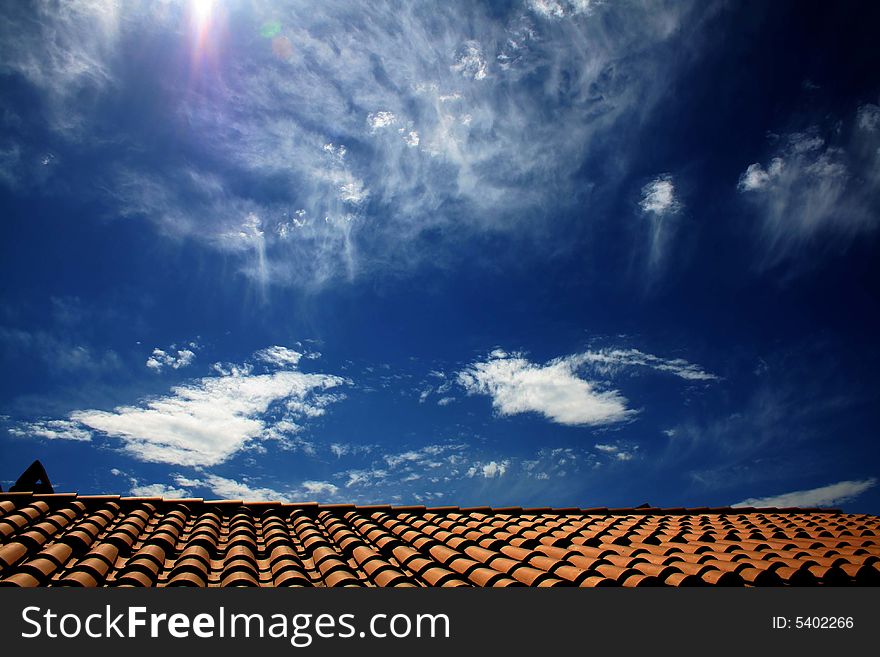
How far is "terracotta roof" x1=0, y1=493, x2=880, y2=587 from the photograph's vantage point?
5.05 m

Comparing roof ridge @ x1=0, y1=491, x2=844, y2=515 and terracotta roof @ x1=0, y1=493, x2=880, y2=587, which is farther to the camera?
roof ridge @ x1=0, y1=491, x2=844, y2=515

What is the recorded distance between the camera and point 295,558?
5941 millimetres

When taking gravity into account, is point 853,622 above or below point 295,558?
below

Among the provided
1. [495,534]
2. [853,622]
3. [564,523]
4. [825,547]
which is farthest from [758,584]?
[564,523]

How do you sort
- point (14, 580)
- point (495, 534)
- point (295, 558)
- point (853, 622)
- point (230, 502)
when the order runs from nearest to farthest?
1. point (853, 622)
2. point (14, 580)
3. point (295, 558)
4. point (495, 534)
5. point (230, 502)

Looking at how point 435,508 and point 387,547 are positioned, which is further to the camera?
point 435,508

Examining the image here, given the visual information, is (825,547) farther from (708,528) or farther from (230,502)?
(230,502)

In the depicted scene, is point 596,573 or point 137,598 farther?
point 596,573

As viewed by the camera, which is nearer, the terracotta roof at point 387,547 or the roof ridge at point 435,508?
the terracotta roof at point 387,547

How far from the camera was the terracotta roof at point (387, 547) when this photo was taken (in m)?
5.05

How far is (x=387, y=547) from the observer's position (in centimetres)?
676

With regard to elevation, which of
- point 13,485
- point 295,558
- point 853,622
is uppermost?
point 13,485

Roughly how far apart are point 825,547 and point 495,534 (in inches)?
186

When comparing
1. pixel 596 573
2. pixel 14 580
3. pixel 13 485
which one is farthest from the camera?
pixel 13 485
